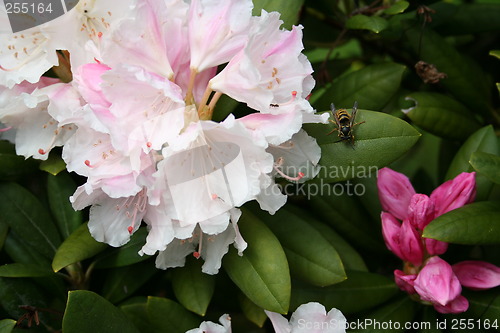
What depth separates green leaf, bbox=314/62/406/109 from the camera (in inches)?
63.4

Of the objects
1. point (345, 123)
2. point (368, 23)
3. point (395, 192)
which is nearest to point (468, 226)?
point (395, 192)

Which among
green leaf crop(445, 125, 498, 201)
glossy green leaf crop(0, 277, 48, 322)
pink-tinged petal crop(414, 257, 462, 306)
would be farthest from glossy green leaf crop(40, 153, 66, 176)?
green leaf crop(445, 125, 498, 201)

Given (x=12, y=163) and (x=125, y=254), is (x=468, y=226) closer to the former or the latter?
(x=125, y=254)

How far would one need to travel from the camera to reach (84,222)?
160 cm

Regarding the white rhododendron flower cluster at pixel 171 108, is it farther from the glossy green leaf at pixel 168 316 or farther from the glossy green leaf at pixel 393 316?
the glossy green leaf at pixel 393 316

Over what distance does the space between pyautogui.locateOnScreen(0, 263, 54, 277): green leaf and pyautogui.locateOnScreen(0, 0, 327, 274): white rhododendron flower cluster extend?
21 centimetres

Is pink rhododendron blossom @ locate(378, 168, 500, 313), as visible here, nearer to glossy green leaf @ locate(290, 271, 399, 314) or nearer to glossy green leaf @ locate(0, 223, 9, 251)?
glossy green leaf @ locate(290, 271, 399, 314)

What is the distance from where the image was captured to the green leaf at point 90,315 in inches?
51.1

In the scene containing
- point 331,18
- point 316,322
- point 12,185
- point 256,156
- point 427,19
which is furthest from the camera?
point 331,18

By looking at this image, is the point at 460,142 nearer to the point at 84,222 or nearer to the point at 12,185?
the point at 84,222

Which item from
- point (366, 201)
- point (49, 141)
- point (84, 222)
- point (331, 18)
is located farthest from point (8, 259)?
point (331, 18)

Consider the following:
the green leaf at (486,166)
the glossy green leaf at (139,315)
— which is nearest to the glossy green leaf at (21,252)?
the glossy green leaf at (139,315)

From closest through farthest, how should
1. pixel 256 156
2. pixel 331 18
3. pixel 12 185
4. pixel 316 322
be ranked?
pixel 256 156
pixel 316 322
pixel 12 185
pixel 331 18

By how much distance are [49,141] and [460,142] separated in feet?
3.74
